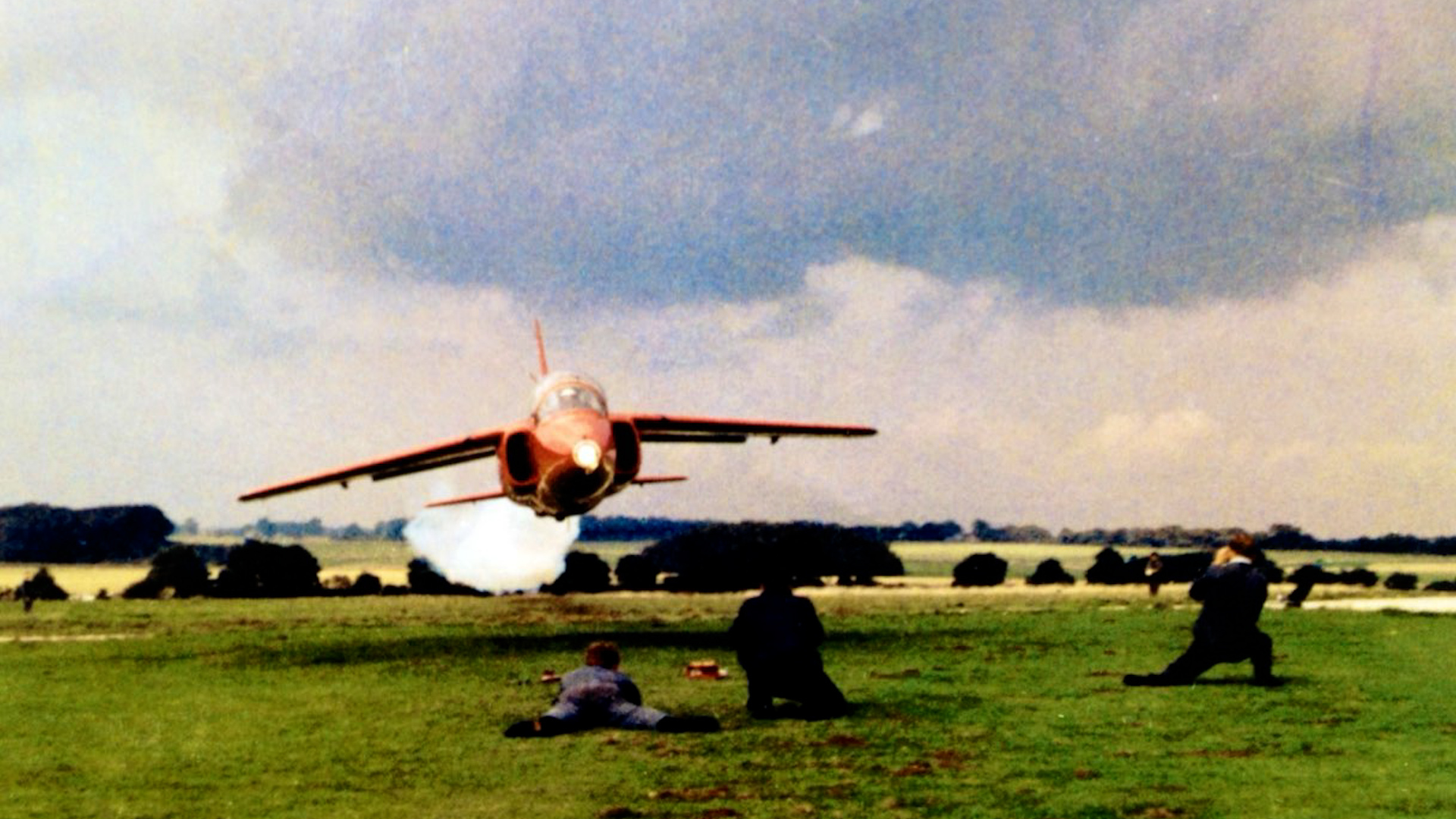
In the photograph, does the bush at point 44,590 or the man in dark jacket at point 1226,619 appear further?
the bush at point 44,590

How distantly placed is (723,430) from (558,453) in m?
7.02

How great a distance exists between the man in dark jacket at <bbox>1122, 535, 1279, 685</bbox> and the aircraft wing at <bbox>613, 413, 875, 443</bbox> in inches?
533

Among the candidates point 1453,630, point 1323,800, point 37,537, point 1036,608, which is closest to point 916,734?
point 1323,800

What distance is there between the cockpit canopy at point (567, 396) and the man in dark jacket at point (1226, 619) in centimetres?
1181

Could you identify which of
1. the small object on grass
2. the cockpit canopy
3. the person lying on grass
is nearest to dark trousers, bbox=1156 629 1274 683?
the person lying on grass

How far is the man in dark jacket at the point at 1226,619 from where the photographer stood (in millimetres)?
12305

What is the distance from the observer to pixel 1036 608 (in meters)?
30.9

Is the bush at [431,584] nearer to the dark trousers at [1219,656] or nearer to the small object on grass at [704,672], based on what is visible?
the small object on grass at [704,672]

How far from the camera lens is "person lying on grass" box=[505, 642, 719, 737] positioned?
33.8ft

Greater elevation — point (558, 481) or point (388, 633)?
point (558, 481)

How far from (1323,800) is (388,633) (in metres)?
21.5

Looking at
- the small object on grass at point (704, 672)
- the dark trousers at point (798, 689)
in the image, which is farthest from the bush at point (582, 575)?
the dark trousers at point (798, 689)

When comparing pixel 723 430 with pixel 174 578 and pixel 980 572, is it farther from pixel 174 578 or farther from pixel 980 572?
pixel 174 578

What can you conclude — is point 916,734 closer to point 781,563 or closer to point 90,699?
point 781,563
